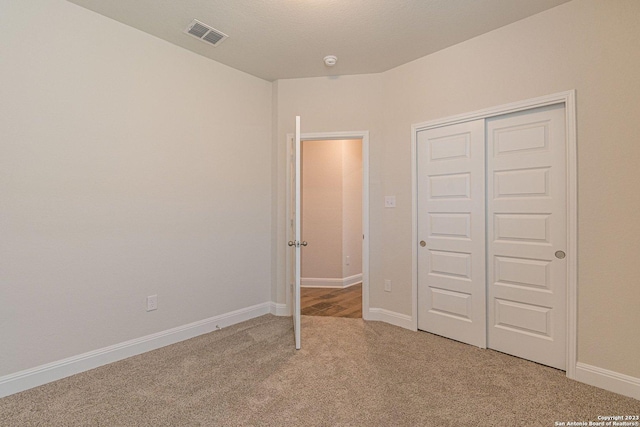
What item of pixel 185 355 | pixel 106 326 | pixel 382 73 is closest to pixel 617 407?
pixel 185 355

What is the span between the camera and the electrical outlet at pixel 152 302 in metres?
2.64

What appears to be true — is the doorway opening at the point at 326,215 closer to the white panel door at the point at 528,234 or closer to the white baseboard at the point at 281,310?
the white baseboard at the point at 281,310

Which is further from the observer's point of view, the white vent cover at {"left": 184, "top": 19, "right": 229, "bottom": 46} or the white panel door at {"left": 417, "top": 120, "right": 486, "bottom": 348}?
the white panel door at {"left": 417, "top": 120, "right": 486, "bottom": 348}

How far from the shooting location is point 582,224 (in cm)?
214

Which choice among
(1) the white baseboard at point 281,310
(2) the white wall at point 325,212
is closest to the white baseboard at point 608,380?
(1) the white baseboard at point 281,310

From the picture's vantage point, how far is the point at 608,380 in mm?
2021

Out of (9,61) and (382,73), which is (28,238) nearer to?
(9,61)

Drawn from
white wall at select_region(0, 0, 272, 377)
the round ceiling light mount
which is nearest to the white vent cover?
white wall at select_region(0, 0, 272, 377)

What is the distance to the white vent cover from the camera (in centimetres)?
249

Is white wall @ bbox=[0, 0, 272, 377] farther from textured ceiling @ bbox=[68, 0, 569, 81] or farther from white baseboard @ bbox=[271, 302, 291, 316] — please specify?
white baseboard @ bbox=[271, 302, 291, 316]

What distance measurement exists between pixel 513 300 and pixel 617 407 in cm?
84

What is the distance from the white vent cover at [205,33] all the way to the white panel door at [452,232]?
6.80ft

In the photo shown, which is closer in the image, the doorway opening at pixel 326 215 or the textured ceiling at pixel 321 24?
the textured ceiling at pixel 321 24

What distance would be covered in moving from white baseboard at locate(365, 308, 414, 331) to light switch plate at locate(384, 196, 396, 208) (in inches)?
44.5
